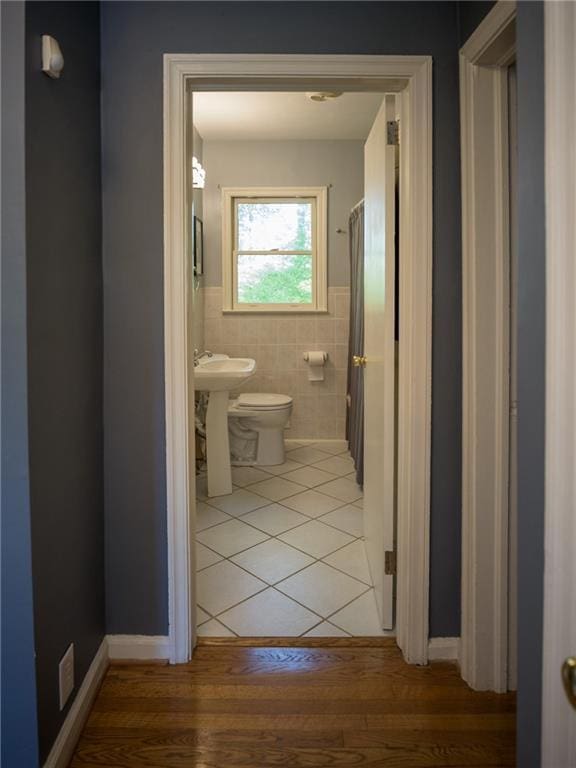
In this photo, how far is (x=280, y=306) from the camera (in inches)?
189

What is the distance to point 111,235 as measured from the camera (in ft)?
5.93

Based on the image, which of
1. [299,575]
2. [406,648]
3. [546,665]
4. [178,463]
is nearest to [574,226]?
[546,665]

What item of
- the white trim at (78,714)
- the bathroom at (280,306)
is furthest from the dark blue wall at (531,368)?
the bathroom at (280,306)

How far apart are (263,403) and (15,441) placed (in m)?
2.93

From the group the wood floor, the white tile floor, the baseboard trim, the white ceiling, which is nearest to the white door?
the white tile floor

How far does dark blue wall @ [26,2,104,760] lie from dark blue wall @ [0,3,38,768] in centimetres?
3

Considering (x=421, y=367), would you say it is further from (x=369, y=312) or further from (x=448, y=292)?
(x=369, y=312)

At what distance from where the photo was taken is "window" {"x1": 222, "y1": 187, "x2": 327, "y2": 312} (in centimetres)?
472

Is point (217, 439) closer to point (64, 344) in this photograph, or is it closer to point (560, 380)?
point (64, 344)

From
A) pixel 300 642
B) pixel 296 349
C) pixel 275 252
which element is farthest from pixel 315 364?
pixel 300 642

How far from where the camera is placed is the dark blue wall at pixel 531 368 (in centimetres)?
92

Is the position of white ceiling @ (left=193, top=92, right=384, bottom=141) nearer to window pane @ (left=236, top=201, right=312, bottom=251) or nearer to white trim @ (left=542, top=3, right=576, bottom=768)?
window pane @ (left=236, top=201, right=312, bottom=251)

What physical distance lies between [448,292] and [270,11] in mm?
1083

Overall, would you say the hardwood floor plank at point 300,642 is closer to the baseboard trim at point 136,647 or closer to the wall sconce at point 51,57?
the baseboard trim at point 136,647
